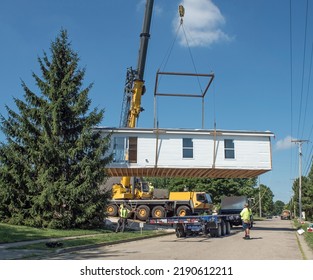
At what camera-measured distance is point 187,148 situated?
26.5 metres

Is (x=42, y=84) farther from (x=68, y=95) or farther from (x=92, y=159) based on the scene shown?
(x=92, y=159)

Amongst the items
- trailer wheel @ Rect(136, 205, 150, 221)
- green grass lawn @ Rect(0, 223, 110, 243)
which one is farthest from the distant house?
trailer wheel @ Rect(136, 205, 150, 221)

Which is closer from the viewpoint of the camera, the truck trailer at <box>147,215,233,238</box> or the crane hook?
the truck trailer at <box>147,215,233,238</box>

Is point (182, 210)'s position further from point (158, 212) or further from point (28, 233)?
point (28, 233)

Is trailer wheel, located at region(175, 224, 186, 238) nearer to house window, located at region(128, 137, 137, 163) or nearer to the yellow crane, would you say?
house window, located at region(128, 137, 137, 163)

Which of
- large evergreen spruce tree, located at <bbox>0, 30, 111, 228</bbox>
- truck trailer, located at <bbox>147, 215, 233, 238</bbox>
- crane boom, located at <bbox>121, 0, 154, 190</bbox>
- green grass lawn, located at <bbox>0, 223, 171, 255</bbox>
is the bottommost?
green grass lawn, located at <bbox>0, 223, 171, 255</bbox>

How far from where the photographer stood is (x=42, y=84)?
923 inches

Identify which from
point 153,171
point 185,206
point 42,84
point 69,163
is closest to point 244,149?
point 153,171

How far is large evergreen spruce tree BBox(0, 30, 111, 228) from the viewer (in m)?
21.8

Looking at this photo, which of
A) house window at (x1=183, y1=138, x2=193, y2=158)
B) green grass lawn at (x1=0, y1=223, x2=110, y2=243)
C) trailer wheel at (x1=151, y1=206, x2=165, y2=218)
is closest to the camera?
green grass lawn at (x1=0, y1=223, x2=110, y2=243)

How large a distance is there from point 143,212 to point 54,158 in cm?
1274

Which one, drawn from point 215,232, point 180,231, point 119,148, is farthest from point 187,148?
point 215,232

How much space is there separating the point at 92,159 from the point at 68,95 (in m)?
3.95

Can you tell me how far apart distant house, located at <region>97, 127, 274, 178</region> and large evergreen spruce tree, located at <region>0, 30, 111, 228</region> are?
3.13m
